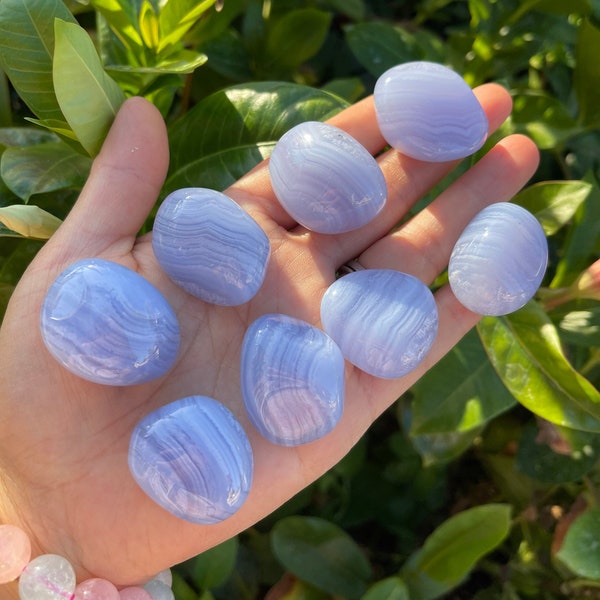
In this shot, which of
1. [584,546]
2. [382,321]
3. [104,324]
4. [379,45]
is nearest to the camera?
[104,324]

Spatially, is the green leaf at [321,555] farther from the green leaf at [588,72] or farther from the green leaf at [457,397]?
the green leaf at [588,72]

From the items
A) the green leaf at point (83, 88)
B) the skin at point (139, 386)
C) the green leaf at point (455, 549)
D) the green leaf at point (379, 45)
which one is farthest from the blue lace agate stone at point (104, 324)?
the green leaf at point (379, 45)

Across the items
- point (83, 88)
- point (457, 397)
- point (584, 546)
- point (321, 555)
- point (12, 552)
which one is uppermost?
point (83, 88)

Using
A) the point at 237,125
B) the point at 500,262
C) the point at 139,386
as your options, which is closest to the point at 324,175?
the point at 237,125

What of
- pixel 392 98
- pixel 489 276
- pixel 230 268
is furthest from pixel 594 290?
pixel 230 268

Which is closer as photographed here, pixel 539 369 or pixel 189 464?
pixel 189 464

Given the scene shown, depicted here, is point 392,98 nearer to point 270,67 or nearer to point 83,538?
point 270,67

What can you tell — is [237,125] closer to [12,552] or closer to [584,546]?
[12,552]

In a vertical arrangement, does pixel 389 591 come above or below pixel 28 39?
below
